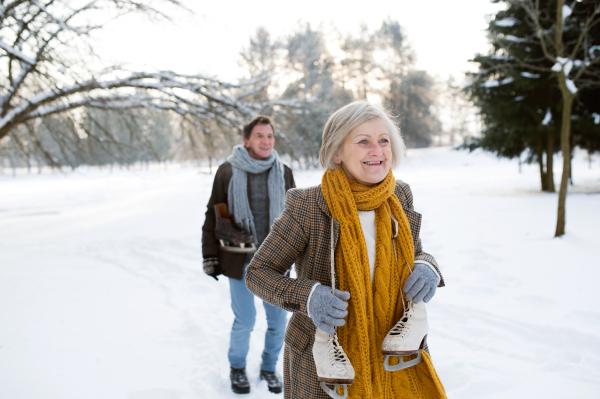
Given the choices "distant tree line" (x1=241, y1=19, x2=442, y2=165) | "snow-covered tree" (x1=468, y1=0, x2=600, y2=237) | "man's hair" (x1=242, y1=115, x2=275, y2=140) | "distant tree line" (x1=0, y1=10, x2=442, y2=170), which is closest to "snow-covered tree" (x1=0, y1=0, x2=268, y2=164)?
"distant tree line" (x1=0, y1=10, x2=442, y2=170)

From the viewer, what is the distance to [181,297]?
15.5 feet

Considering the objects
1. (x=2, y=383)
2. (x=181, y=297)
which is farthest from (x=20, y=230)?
(x=2, y=383)

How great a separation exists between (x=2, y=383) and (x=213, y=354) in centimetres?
155

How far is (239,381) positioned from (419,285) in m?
1.98

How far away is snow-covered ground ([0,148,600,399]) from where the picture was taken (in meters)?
2.83

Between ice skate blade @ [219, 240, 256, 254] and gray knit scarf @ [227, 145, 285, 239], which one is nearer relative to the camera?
ice skate blade @ [219, 240, 256, 254]

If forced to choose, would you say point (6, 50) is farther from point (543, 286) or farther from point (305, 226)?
point (543, 286)

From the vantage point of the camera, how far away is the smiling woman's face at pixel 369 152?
1477mm

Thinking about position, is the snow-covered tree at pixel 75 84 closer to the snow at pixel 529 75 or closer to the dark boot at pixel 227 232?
the dark boot at pixel 227 232

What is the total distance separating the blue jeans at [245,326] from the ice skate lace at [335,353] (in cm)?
154

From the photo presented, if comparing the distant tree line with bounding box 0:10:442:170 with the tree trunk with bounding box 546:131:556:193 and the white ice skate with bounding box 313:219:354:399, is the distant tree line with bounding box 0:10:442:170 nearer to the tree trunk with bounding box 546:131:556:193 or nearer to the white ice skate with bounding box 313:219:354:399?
the white ice skate with bounding box 313:219:354:399

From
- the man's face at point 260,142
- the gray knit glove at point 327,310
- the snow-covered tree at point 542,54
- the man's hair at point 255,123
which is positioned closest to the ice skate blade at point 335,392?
the gray knit glove at point 327,310

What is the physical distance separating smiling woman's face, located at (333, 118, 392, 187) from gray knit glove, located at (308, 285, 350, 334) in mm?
482

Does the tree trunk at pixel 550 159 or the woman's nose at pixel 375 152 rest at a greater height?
the woman's nose at pixel 375 152
